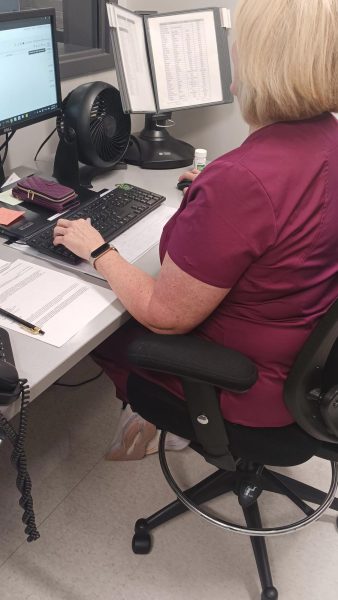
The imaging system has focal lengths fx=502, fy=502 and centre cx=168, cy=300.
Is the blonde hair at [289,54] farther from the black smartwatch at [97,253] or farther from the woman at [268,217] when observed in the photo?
the black smartwatch at [97,253]

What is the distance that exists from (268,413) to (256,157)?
1.67 feet

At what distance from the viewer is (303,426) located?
1.00 metres

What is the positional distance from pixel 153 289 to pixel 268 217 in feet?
0.93

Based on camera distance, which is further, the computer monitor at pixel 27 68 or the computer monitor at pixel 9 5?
the computer monitor at pixel 9 5

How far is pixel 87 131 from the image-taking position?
58.1 inches

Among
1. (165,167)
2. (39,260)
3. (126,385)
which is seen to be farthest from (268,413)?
(165,167)

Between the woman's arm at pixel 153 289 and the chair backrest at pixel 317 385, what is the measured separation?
19 centimetres

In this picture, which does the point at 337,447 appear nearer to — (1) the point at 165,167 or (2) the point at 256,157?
(2) the point at 256,157

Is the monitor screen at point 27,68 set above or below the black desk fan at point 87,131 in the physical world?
above

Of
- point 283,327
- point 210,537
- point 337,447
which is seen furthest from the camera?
point 210,537

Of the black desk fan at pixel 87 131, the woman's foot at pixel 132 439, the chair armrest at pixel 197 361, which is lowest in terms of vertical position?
the woman's foot at pixel 132 439

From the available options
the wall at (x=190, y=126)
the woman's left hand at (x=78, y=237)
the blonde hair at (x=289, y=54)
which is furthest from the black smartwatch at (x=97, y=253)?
the wall at (x=190, y=126)

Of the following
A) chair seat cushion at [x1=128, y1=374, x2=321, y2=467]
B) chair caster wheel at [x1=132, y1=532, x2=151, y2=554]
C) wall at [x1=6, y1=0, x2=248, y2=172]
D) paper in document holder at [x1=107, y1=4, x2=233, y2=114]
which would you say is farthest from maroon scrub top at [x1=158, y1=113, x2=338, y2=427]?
wall at [x1=6, y1=0, x2=248, y2=172]

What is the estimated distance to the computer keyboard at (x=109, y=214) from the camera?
1149 mm
